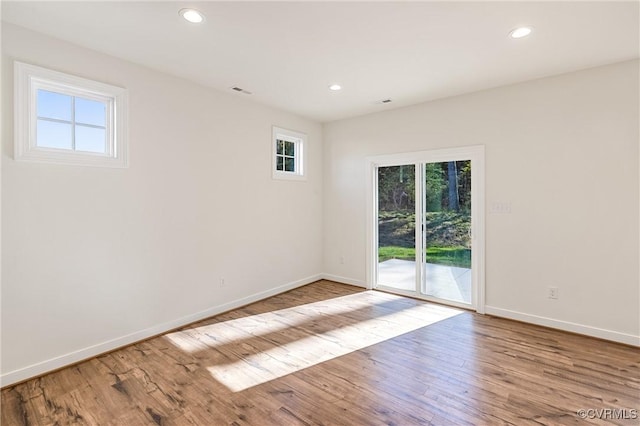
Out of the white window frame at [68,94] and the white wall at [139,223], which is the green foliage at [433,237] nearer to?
the white wall at [139,223]

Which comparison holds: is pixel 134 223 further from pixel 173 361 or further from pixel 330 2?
pixel 330 2

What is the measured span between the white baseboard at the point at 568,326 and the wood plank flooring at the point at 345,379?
0.11m

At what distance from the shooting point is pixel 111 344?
9.45ft

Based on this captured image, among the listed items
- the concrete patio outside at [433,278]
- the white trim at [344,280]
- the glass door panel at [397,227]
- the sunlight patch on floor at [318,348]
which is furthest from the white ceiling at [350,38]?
the white trim at [344,280]

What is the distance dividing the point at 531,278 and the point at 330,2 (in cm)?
353

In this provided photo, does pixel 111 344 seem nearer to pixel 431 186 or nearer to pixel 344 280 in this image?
pixel 344 280

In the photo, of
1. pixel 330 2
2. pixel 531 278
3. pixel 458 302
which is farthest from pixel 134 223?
pixel 531 278

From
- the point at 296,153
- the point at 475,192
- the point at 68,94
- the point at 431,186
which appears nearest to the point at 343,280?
the point at 431,186

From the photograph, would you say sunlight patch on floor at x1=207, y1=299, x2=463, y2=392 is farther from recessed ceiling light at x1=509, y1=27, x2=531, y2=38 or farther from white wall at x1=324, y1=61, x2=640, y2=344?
recessed ceiling light at x1=509, y1=27, x2=531, y2=38

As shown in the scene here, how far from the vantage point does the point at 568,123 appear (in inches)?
128

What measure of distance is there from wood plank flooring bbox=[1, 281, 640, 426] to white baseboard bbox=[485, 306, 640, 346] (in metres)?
0.11

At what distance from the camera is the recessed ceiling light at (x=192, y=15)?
2.20 meters

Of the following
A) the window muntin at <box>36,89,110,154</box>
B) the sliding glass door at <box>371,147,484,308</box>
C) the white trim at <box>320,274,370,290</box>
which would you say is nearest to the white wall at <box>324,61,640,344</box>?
the sliding glass door at <box>371,147,484,308</box>

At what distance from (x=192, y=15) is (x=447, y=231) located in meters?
3.74
